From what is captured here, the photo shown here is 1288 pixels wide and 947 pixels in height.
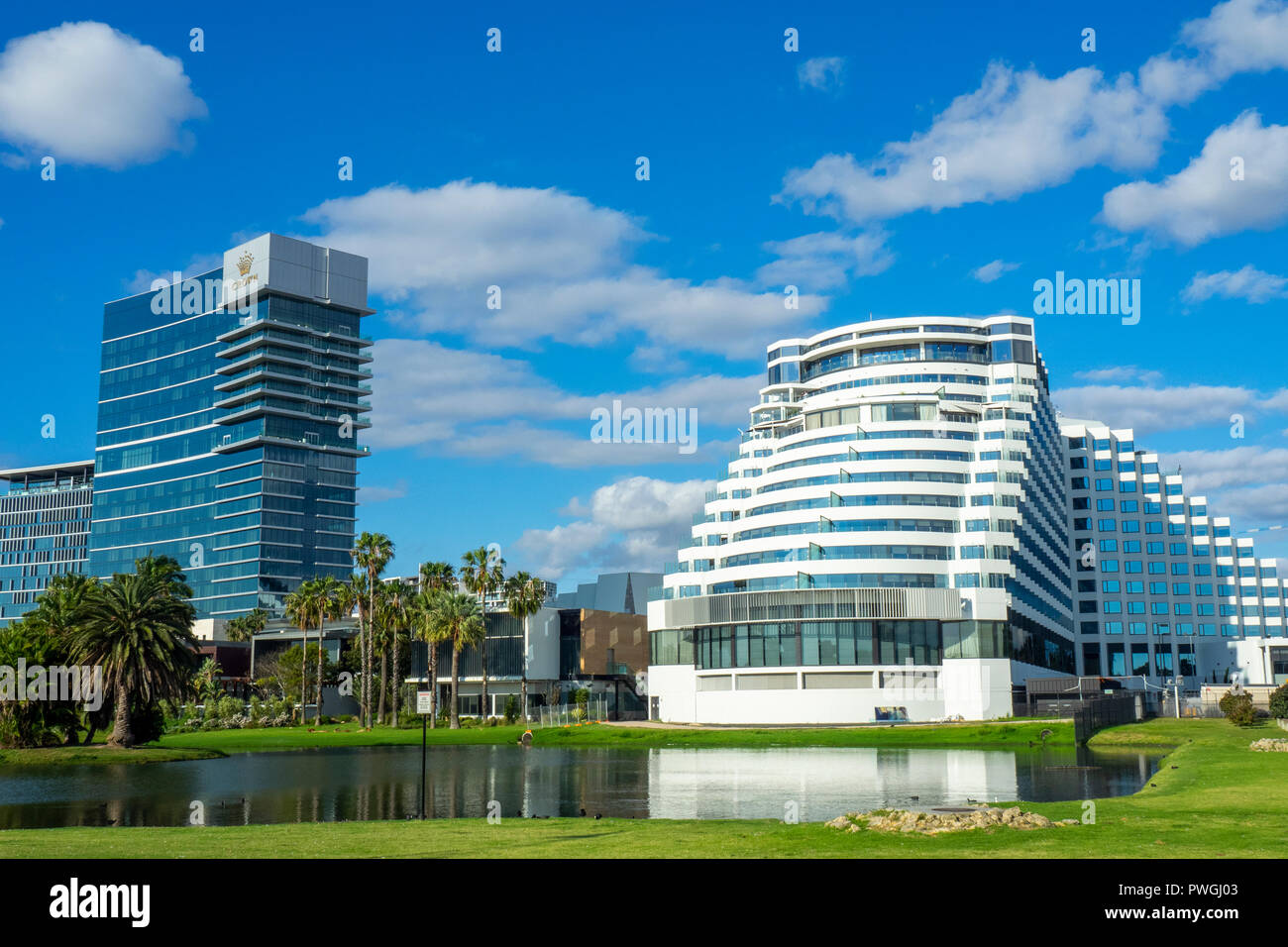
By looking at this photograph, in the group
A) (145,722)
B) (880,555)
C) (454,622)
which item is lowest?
(145,722)

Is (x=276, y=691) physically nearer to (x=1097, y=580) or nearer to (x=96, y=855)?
(x=1097, y=580)

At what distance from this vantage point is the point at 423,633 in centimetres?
11650

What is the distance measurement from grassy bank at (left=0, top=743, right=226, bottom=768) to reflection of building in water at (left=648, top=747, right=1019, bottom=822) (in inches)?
1272

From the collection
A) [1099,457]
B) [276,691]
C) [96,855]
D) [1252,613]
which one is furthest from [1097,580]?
[96,855]

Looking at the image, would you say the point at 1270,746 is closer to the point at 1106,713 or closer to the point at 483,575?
the point at 1106,713

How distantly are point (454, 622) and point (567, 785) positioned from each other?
6716 cm

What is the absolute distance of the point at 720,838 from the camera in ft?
83.1

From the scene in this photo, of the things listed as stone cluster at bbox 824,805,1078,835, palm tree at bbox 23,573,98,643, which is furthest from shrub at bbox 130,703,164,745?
stone cluster at bbox 824,805,1078,835

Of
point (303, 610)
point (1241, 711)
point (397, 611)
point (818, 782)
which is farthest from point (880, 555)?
point (818, 782)

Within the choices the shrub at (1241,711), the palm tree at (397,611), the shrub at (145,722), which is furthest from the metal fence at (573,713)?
the shrub at (1241,711)

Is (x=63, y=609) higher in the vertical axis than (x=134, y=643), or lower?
higher

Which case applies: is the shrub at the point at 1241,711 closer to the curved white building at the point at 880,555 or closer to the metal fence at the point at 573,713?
the curved white building at the point at 880,555
